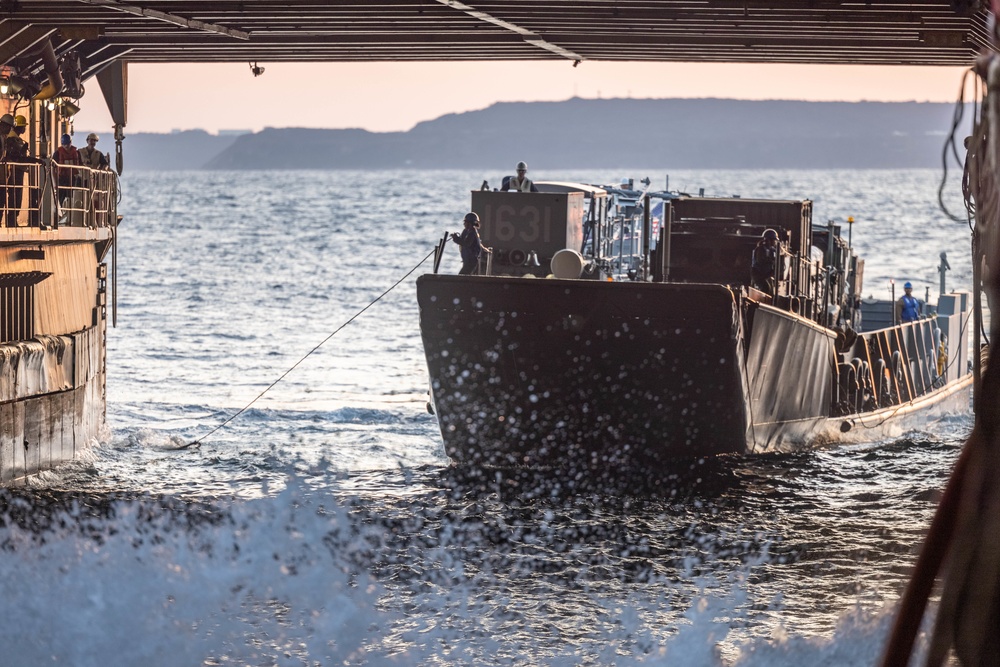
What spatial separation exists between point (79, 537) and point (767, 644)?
8.30 m

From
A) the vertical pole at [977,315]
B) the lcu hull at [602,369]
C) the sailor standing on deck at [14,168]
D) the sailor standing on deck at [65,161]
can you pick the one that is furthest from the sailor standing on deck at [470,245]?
the vertical pole at [977,315]

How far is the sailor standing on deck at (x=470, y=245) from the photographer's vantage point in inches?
677

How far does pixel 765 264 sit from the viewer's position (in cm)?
1795

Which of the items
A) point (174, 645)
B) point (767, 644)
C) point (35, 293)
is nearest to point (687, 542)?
point (767, 644)

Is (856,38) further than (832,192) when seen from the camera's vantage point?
No

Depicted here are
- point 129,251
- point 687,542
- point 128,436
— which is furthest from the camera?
point 129,251

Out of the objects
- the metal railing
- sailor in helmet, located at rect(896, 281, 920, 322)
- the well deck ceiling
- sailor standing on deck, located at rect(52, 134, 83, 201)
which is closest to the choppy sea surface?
sailor in helmet, located at rect(896, 281, 920, 322)

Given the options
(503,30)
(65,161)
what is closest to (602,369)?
(503,30)

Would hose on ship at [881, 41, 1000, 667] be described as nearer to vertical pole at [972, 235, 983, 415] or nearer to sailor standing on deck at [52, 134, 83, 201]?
vertical pole at [972, 235, 983, 415]

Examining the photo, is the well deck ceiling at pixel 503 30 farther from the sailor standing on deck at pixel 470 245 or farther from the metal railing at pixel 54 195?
the sailor standing on deck at pixel 470 245

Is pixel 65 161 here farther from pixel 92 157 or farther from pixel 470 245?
pixel 470 245

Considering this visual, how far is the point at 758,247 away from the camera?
18.0 m

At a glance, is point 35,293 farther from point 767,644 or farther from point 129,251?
point 129,251

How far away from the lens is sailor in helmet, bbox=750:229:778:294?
1792 centimetres
